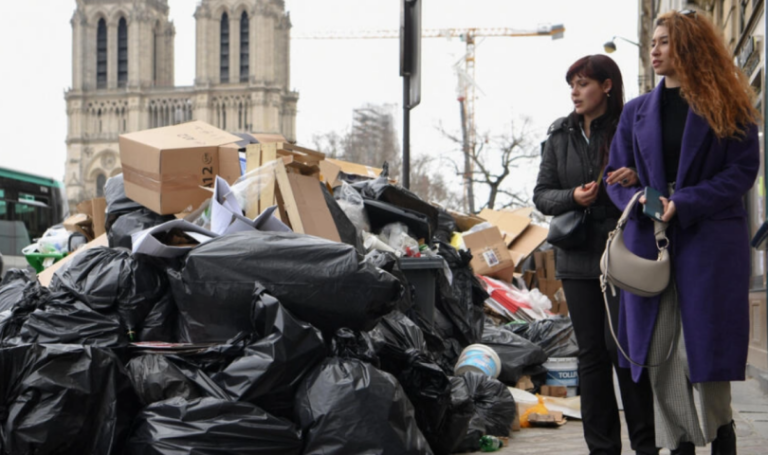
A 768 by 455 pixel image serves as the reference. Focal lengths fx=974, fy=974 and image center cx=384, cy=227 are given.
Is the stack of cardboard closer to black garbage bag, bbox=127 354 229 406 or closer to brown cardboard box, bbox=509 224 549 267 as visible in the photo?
brown cardboard box, bbox=509 224 549 267

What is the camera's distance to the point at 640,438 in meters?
3.58

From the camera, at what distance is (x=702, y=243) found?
10.7 ft

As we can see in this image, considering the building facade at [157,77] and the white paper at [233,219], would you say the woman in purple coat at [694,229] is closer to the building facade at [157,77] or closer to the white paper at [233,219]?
the white paper at [233,219]

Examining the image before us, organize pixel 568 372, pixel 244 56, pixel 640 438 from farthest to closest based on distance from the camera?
pixel 244 56, pixel 568 372, pixel 640 438

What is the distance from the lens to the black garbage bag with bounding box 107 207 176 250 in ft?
18.4

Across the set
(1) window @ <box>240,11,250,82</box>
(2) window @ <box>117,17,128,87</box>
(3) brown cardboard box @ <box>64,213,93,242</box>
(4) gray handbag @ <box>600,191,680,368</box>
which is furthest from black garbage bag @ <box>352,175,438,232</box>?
(2) window @ <box>117,17,128,87</box>

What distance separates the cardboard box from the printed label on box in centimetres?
363

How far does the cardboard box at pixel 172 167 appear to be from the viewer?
563 cm

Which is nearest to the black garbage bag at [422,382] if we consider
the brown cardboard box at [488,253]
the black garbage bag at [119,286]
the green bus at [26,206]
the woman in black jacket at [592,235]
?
the woman in black jacket at [592,235]

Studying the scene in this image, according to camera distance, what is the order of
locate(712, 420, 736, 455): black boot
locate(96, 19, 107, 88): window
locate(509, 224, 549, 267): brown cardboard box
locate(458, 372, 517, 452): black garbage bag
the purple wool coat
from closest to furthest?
the purple wool coat → locate(712, 420, 736, 455): black boot → locate(458, 372, 517, 452): black garbage bag → locate(509, 224, 549, 267): brown cardboard box → locate(96, 19, 107, 88): window

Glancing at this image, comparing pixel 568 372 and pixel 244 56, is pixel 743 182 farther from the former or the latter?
pixel 244 56

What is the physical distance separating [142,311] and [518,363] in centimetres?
284

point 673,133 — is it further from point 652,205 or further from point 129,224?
point 129,224

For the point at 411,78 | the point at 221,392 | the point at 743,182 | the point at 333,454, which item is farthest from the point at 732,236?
the point at 411,78
